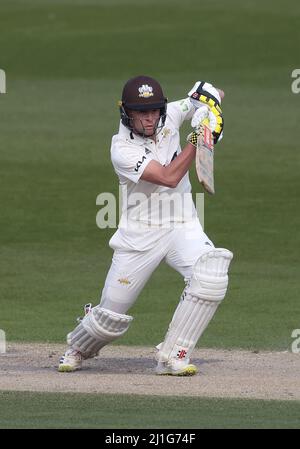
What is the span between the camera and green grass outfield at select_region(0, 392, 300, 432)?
8.27m

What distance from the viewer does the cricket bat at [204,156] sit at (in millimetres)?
9602

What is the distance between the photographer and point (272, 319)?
13.1 meters

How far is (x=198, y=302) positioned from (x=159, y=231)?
2.05 feet

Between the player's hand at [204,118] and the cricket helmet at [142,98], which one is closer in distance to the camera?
the player's hand at [204,118]

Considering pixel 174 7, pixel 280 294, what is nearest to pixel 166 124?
pixel 280 294

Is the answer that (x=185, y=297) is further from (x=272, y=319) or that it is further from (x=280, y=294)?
(x=280, y=294)

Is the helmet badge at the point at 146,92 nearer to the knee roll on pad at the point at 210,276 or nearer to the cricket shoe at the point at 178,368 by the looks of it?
the knee roll on pad at the point at 210,276

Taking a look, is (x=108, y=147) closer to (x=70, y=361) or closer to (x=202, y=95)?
(x=70, y=361)

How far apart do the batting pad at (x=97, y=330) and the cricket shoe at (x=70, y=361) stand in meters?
0.04

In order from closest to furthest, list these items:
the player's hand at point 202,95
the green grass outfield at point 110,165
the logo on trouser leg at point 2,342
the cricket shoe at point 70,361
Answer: the player's hand at point 202,95 → the cricket shoe at point 70,361 → the logo on trouser leg at point 2,342 → the green grass outfield at point 110,165

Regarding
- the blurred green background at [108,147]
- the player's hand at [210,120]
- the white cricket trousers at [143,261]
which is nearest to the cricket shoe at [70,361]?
the white cricket trousers at [143,261]

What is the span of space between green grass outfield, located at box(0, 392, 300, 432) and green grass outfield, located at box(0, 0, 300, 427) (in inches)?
1.4

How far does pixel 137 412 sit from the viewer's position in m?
8.67

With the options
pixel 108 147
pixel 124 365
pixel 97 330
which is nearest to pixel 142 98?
pixel 97 330
